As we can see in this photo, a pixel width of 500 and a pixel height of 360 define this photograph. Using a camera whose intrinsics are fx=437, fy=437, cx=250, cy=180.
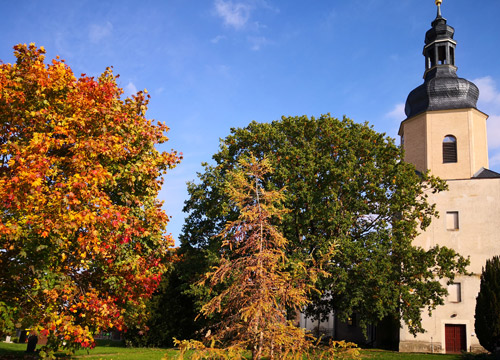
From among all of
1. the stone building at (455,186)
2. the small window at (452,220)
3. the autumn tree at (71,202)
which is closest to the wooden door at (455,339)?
the stone building at (455,186)

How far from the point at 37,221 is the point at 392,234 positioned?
1853 centimetres

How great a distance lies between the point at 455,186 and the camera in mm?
28797

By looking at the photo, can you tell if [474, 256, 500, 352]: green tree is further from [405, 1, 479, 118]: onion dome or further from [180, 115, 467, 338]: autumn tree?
[405, 1, 479, 118]: onion dome

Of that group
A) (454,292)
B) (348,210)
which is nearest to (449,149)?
(454,292)

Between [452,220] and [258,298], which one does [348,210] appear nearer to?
[452,220]

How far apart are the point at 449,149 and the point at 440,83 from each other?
15.1 feet

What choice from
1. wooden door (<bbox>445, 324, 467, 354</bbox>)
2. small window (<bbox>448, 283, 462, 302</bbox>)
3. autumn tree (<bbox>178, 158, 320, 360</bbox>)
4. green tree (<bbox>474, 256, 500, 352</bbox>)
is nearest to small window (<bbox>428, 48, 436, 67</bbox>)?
green tree (<bbox>474, 256, 500, 352</bbox>)

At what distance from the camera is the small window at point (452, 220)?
94.2 feet

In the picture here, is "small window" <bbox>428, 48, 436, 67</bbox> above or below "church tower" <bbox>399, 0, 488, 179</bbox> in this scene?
above

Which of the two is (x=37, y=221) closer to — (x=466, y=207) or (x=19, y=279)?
(x=19, y=279)

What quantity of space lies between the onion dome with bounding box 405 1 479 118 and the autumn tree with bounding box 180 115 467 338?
7332mm

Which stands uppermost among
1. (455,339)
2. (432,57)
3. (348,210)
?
(432,57)

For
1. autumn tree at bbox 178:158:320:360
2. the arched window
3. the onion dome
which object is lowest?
autumn tree at bbox 178:158:320:360

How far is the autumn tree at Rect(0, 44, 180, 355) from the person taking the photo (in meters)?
9.26
